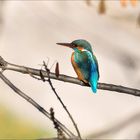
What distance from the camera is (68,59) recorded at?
7.04ft

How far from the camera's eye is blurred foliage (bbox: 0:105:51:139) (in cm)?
199

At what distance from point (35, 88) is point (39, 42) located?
23cm

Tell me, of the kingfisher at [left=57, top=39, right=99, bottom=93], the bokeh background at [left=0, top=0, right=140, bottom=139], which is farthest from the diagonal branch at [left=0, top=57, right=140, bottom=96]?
the bokeh background at [left=0, top=0, right=140, bottom=139]

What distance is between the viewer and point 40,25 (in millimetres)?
2279

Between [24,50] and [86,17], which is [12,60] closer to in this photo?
[24,50]

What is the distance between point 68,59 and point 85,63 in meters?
1.21

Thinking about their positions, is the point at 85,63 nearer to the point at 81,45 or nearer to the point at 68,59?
the point at 81,45

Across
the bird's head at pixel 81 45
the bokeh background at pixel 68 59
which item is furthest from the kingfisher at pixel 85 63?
the bokeh background at pixel 68 59

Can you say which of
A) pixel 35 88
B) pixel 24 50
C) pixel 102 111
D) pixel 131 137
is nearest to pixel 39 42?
pixel 24 50

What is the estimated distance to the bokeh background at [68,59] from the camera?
2018 mm

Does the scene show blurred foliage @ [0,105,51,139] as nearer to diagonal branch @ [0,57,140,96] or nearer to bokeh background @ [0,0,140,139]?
bokeh background @ [0,0,140,139]

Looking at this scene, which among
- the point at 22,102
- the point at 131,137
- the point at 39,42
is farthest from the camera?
the point at 39,42

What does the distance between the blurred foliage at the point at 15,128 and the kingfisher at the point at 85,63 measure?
1061 millimetres

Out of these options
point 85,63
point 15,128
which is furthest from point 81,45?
point 15,128
